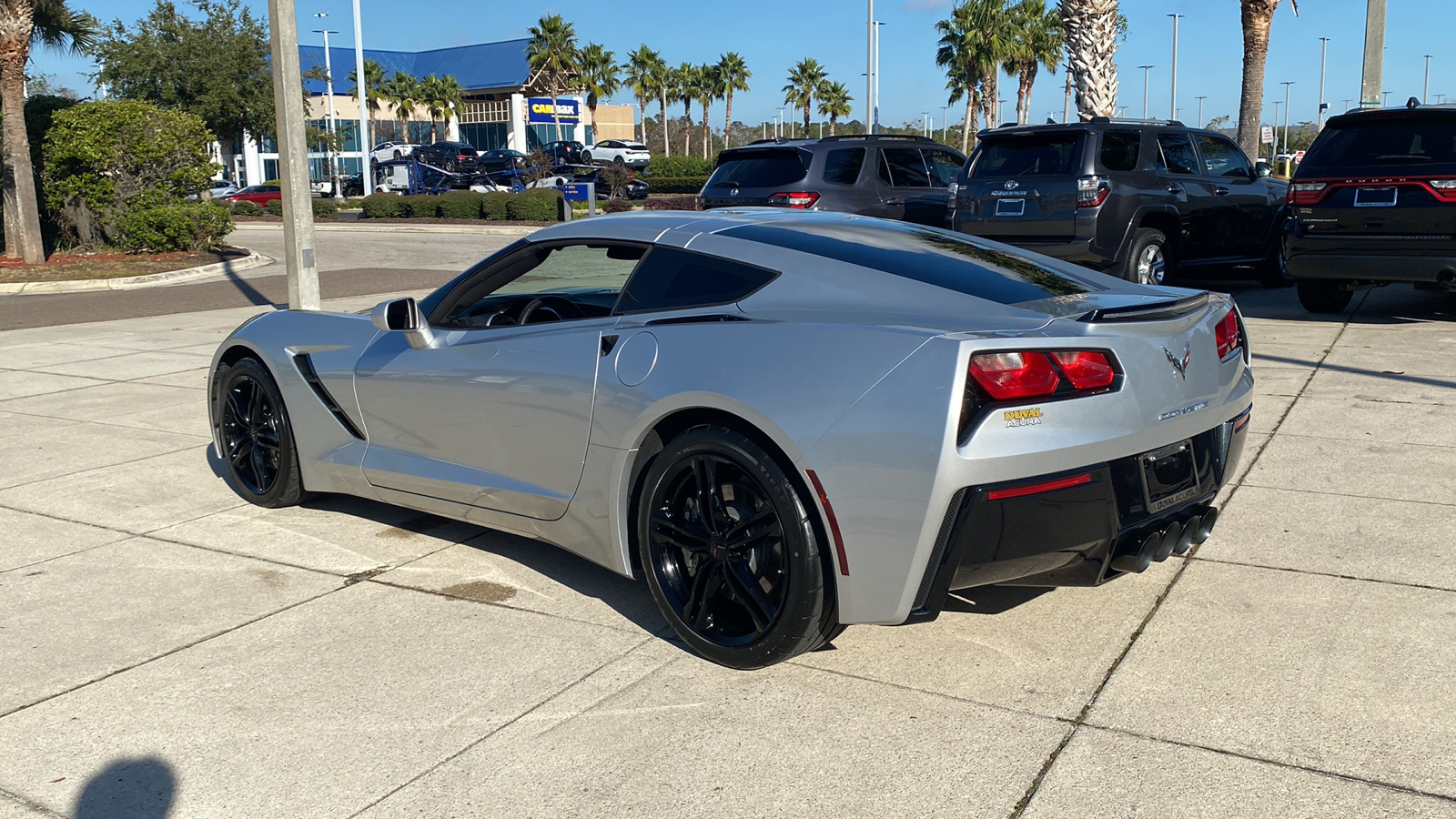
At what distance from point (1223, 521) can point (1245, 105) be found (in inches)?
821

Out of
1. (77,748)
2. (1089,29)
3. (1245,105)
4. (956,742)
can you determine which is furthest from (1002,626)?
(1245,105)

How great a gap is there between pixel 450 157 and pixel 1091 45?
37856 millimetres

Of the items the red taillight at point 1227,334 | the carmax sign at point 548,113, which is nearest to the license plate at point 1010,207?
the red taillight at point 1227,334

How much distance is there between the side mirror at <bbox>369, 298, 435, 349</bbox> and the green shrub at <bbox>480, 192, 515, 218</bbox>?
29.4 metres

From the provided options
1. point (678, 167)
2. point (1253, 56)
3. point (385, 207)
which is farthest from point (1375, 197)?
point (678, 167)

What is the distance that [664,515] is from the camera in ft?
13.1

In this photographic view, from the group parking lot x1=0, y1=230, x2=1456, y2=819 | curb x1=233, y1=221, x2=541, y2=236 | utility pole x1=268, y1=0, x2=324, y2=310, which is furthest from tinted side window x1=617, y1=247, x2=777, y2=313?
curb x1=233, y1=221, x2=541, y2=236

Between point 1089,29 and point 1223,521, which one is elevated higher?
point 1089,29

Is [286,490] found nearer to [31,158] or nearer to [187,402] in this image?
[187,402]

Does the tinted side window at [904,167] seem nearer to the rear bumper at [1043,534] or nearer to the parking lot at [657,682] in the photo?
the parking lot at [657,682]

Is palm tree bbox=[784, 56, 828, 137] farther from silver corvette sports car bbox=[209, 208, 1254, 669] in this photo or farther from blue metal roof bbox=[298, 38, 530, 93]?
silver corvette sports car bbox=[209, 208, 1254, 669]

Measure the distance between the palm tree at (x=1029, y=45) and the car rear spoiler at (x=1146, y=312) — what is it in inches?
2350

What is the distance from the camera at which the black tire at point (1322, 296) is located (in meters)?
11.6

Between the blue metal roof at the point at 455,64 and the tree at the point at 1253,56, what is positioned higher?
the blue metal roof at the point at 455,64
